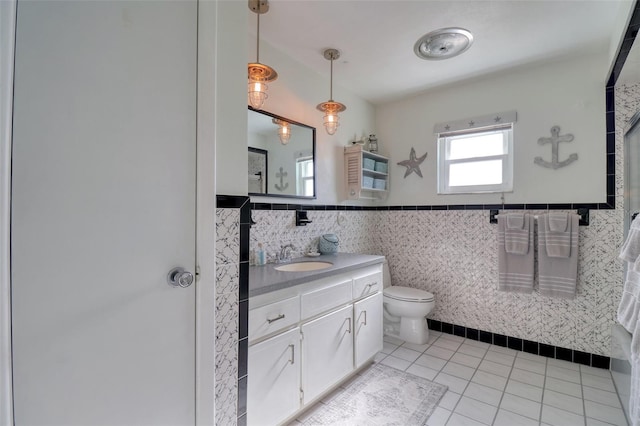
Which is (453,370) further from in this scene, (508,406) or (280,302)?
(280,302)

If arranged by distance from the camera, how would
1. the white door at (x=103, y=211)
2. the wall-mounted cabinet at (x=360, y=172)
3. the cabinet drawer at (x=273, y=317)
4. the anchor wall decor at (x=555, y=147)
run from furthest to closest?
1. the wall-mounted cabinet at (x=360, y=172)
2. the anchor wall decor at (x=555, y=147)
3. the cabinet drawer at (x=273, y=317)
4. the white door at (x=103, y=211)

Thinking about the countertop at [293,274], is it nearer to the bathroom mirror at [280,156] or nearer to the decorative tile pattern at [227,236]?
the decorative tile pattern at [227,236]

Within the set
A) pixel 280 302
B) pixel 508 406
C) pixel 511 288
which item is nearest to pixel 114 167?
pixel 280 302

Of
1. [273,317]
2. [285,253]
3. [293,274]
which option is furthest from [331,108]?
[273,317]

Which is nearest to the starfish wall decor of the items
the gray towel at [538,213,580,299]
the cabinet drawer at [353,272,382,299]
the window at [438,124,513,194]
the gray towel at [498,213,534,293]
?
the window at [438,124,513,194]

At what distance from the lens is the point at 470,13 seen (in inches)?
71.8

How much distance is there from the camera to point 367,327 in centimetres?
219

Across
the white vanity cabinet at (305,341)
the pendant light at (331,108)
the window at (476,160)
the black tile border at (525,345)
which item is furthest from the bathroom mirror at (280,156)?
the black tile border at (525,345)

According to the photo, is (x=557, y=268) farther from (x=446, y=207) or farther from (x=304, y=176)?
(x=304, y=176)

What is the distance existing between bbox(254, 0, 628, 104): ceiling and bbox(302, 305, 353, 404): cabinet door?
1919 mm

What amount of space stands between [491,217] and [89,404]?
9.73 feet

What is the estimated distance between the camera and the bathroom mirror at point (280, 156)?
6.84 feet

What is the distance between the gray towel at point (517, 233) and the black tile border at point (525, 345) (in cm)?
83

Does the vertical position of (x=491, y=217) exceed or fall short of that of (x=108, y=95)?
it falls short
